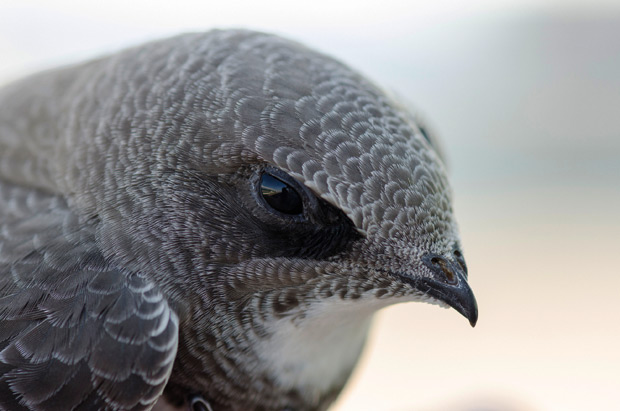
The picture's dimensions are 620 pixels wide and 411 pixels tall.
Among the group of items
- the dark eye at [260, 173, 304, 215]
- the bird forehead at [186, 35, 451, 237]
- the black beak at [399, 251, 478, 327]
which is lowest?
the black beak at [399, 251, 478, 327]

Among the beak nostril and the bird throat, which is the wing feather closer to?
the bird throat

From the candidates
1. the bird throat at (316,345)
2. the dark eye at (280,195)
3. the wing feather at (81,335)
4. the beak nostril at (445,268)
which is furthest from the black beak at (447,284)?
the wing feather at (81,335)

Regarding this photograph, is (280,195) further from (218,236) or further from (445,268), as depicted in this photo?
(445,268)

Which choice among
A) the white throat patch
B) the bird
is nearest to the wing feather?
the bird

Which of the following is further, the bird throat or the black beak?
the bird throat

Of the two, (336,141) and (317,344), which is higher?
(336,141)

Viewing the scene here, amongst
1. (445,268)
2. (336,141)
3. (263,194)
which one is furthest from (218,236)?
(445,268)

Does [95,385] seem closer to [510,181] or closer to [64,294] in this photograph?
[64,294]

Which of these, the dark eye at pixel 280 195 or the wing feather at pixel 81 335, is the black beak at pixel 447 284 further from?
the wing feather at pixel 81 335

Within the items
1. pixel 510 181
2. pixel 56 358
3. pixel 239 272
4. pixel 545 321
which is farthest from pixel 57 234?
pixel 510 181
